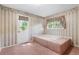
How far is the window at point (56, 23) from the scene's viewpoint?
1.31 metres

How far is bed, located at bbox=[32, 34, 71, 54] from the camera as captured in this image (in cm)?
121

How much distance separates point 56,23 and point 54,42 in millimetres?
353

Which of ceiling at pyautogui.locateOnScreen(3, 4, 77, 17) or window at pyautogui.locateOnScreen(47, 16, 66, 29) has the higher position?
ceiling at pyautogui.locateOnScreen(3, 4, 77, 17)

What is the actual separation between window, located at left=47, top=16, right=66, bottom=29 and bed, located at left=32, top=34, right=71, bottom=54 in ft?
0.62

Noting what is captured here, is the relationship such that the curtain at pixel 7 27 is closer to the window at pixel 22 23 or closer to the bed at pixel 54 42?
the window at pixel 22 23

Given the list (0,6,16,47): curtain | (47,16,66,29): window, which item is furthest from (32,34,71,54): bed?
(0,6,16,47): curtain

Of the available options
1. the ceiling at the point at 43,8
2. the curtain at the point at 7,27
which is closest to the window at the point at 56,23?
the ceiling at the point at 43,8

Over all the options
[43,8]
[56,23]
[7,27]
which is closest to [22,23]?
[7,27]

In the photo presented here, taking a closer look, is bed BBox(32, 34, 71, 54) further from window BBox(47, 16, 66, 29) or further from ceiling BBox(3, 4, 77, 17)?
ceiling BBox(3, 4, 77, 17)

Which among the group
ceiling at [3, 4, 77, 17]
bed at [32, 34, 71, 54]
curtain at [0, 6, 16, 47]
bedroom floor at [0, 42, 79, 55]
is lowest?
bedroom floor at [0, 42, 79, 55]

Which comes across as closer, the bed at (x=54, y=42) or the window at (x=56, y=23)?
the bed at (x=54, y=42)

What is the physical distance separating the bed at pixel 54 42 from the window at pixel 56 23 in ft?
0.62

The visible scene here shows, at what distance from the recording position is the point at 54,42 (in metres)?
1.23
